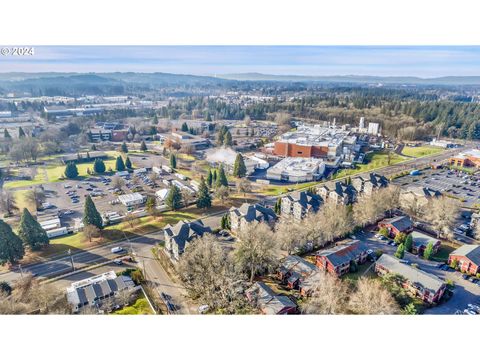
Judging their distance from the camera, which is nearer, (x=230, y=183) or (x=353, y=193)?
(x=353, y=193)

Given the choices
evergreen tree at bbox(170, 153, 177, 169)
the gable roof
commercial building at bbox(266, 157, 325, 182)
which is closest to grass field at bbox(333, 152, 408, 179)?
commercial building at bbox(266, 157, 325, 182)

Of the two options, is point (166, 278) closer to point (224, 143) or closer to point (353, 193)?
point (353, 193)

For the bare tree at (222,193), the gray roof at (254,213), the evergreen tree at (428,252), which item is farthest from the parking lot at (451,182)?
the bare tree at (222,193)

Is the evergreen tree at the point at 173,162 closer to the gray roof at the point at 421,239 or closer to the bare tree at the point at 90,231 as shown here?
the bare tree at the point at 90,231

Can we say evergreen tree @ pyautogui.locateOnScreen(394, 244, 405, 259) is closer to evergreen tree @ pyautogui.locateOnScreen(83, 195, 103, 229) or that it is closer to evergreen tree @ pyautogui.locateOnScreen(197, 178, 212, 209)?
evergreen tree @ pyautogui.locateOnScreen(197, 178, 212, 209)

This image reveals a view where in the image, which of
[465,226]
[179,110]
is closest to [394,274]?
[465,226]

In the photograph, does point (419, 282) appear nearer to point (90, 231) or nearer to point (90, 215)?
point (90, 231)
